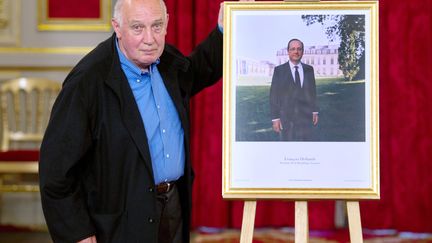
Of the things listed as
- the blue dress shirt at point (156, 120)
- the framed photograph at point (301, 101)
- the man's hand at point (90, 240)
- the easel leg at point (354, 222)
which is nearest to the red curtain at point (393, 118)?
the framed photograph at point (301, 101)

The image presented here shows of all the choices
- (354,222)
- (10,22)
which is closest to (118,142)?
(354,222)

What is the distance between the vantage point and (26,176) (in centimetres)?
521

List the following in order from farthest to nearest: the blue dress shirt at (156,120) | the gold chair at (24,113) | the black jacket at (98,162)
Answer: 1. the gold chair at (24,113)
2. the blue dress shirt at (156,120)
3. the black jacket at (98,162)

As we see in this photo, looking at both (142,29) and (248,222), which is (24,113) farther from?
(142,29)

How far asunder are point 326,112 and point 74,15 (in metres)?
2.90

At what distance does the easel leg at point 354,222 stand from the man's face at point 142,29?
91 centimetres

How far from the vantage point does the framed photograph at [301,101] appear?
2734 mm

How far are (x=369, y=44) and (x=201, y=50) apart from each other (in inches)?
24.9

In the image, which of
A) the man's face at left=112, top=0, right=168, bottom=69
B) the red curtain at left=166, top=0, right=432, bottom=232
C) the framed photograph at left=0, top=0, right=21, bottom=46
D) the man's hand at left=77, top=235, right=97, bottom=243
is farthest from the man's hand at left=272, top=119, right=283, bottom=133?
the framed photograph at left=0, top=0, right=21, bottom=46

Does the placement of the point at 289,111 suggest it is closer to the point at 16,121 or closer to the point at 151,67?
the point at 151,67

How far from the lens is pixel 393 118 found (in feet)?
16.4

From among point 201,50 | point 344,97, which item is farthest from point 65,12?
point 344,97

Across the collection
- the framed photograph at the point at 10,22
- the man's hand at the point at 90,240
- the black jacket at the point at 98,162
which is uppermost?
the framed photograph at the point at 10,22

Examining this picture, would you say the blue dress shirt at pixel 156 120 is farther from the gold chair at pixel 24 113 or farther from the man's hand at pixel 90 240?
the gold chair at pixel 24 113
